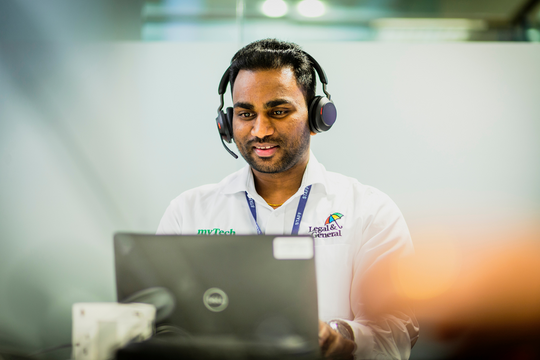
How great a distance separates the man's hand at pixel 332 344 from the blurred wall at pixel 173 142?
128 cm

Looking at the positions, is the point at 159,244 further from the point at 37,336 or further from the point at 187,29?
the point at 37,336

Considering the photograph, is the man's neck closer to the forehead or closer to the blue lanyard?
the blue lanyard

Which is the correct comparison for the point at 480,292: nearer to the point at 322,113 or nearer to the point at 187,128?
the point at 322,113

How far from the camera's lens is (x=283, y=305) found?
60 centimetres

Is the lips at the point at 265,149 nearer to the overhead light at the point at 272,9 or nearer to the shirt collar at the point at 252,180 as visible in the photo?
the shirt collar at the point at 252,180

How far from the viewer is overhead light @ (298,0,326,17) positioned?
2016 mm

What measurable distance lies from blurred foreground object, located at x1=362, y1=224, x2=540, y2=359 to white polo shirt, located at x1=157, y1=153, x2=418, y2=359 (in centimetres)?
76

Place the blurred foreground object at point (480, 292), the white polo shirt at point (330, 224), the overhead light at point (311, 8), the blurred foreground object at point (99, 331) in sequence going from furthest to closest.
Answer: the overhead light at point (311, 8), the blurred foreground object at point (480, 292), the white polo shirt at point (330, 224), the blurred foreground object at point (99, 331)

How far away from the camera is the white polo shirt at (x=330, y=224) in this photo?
1.25 m

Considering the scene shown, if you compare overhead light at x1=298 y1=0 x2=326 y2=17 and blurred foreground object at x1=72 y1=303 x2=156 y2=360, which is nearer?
blurred foreground object at x1=72 y1=303 x2=156 y2=360

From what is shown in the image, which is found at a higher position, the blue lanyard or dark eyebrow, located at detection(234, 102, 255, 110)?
dark eyebrow, located at detection(234, 102, 255, 110)

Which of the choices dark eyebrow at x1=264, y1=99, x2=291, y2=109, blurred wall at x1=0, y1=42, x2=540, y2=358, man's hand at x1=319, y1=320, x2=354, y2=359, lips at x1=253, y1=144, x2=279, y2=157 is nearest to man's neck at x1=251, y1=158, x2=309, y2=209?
lips at x1=253, y1=144, x2=279, y2=157

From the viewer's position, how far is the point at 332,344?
2.27ft

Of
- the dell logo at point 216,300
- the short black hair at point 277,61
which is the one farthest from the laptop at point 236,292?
the short black hair at point 277,61
